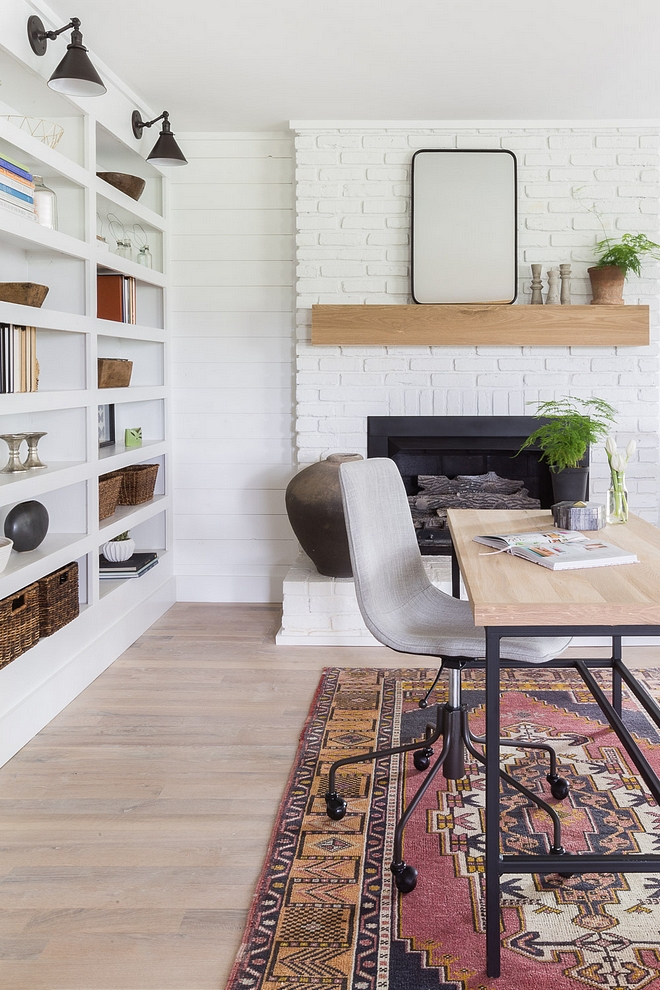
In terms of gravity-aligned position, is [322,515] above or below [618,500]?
below

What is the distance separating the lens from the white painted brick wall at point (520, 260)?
14.7 ft

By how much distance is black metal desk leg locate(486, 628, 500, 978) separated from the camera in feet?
5.74

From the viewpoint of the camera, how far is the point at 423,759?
8.89 ft

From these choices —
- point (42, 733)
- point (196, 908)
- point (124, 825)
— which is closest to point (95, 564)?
point (42, 733)

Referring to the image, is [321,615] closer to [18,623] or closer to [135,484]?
[135,484]

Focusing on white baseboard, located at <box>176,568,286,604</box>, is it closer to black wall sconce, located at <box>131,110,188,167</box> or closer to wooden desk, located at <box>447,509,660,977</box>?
black wall sconce, located at <box>131,110,188,167</box>

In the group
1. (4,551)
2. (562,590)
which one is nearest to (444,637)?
(562,590)

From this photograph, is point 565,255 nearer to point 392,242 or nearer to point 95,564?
point 392,242

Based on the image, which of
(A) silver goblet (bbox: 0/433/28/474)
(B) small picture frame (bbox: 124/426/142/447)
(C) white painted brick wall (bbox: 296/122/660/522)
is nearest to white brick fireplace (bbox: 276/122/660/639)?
(C) white painted brick wall (bbox: 296/122/660/522)

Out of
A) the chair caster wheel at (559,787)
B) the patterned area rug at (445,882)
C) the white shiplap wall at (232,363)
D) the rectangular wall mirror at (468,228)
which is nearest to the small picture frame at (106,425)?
the white shiplap wall at (232,363)

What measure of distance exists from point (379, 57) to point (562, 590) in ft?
8.65

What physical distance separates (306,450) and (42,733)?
215 cm

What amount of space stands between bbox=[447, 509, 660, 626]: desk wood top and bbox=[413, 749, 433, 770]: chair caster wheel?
2.34ft

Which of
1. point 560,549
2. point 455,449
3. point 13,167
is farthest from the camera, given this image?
point 455,449
